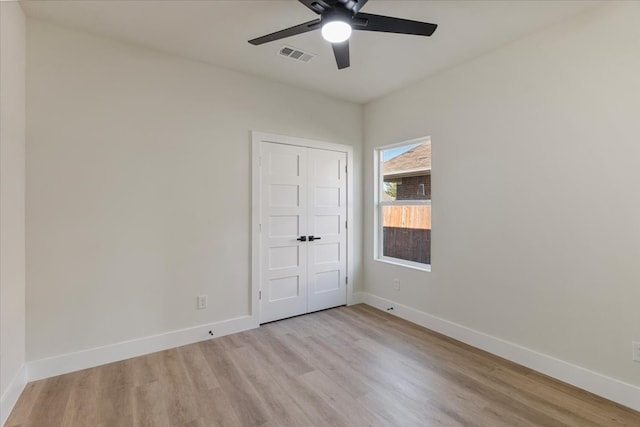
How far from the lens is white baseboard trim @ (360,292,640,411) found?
2.06m

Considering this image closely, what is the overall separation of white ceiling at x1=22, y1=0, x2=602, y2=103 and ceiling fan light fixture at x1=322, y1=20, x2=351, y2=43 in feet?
1.56

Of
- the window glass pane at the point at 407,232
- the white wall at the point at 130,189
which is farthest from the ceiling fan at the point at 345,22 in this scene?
the window glass pane at the point at 407,232

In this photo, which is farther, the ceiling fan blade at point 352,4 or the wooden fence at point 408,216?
the wooden fence at point 408,216

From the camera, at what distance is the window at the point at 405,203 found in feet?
11.5

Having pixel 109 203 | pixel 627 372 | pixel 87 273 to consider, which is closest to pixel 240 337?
pixel 87 273

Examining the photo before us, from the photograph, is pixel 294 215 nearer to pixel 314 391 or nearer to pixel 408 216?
pixel 408 216

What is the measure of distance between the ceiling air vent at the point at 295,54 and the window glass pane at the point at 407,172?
1595 millimetres

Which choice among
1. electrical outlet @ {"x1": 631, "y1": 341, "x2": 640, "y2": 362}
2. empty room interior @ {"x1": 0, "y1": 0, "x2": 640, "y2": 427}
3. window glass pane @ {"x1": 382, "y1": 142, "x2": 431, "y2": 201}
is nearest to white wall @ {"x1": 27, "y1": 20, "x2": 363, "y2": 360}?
empty room interior @ {"x1": 0, "y1": 0, "x2": 640, "y2": 427}

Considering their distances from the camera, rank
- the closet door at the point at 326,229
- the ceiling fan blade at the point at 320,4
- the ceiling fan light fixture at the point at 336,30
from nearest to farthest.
Answer: 1. the ceiling fan blade at the point at 320,4
2. the ceiling fan light fixture at the point at 336,30
3. the closet door at the point at 326,229

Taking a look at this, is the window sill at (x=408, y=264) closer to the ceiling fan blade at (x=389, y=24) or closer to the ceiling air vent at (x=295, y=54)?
Answer: the ceiling fan blade at (x=389, y=24)

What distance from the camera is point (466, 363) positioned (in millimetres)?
2574

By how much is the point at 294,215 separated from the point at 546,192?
2.44m

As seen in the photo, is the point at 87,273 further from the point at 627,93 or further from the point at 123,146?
the point at 627,93

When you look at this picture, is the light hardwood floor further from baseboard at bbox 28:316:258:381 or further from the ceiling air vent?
the ceiling air vent
